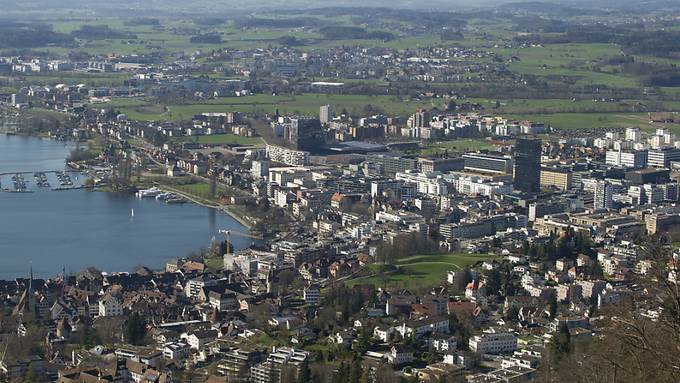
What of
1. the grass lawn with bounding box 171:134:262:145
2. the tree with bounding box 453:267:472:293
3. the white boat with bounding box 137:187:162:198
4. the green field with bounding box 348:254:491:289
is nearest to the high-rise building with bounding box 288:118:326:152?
the grass lawn with bounding box 171:134:262:145

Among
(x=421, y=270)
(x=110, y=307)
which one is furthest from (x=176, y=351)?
(x=421, y=270)

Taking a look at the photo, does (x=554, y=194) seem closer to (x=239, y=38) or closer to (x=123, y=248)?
(x=123, y=248)

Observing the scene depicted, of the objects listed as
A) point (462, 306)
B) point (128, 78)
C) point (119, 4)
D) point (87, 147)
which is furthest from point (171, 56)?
point (119, 4)

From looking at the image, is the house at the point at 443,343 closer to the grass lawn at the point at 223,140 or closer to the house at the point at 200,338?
the house at the point at 200,338

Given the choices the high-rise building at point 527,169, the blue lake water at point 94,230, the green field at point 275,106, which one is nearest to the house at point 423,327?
the blue lake water at point 94,230

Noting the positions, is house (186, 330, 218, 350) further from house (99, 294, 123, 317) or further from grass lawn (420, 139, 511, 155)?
grass lawn (420, 139, 511, 155)

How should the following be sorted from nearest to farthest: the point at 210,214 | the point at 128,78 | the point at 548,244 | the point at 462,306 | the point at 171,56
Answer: the point at 462,306 < the point at 548,244 < the point at 210,214 < the point at 128,78 < the point at 171,56
